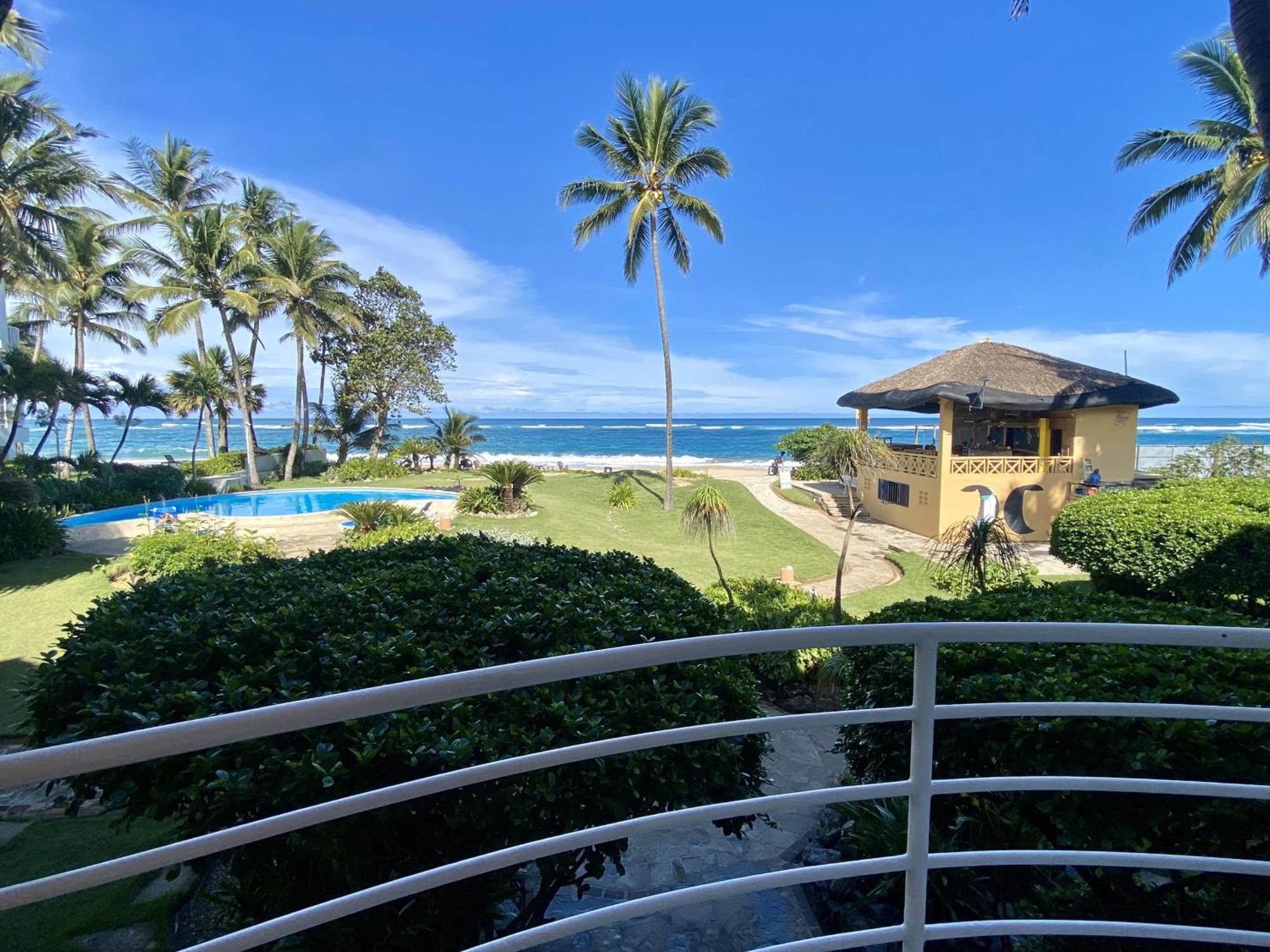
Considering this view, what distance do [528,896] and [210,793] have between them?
1627 millimetres

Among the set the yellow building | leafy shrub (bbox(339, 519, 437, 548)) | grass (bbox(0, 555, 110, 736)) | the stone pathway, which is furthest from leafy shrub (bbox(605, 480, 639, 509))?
the stone pathway

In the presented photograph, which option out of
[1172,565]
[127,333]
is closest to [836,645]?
[1172,565]

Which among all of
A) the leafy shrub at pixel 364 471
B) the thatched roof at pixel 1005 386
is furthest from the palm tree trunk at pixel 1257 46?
the leafy shrub at pixel 364 471

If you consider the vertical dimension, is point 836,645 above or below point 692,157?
below

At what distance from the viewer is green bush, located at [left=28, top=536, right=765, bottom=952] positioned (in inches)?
74.5

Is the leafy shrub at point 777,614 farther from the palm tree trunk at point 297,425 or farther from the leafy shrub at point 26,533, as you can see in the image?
the palm tree trunk at point 297,425

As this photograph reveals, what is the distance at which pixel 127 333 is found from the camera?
2647 centimetres

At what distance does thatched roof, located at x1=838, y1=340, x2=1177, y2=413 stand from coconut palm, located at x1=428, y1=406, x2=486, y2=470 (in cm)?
1669

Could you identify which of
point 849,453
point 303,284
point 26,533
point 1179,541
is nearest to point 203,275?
point 303,284

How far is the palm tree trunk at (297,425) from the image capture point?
25500 millimetres

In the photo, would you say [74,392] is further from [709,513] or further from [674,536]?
[709,513]

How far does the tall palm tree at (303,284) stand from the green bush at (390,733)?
23941 millimetres

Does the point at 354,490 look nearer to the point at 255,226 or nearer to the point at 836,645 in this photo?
the point at 255,226

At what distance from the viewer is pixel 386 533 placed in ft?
37.1
